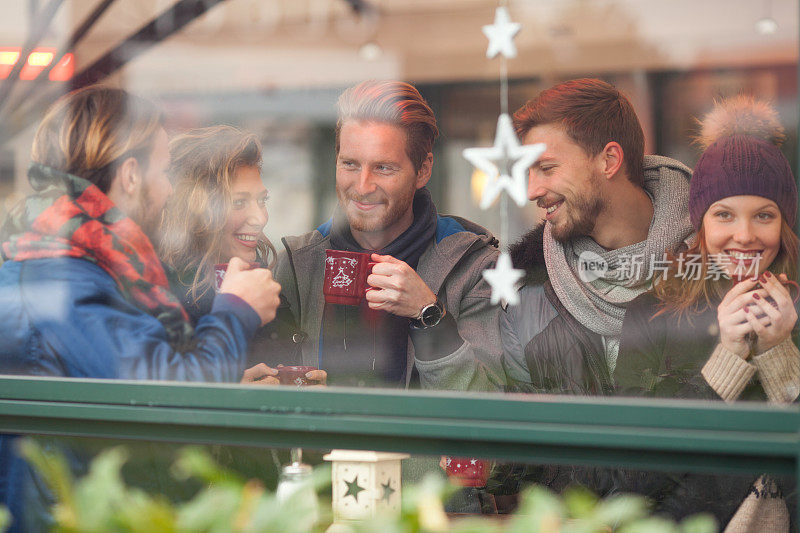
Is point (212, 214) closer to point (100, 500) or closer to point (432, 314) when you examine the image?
point (432, 314)

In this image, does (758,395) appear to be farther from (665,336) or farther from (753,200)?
(753,200)

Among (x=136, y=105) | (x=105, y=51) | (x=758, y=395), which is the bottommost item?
(x=758, y=395)

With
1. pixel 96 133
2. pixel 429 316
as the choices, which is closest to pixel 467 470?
pixel 429 316

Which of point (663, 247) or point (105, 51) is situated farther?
point (105, 51)

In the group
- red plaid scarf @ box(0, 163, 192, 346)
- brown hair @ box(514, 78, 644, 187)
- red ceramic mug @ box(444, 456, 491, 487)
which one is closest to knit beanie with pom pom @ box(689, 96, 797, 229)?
brown hair @ box(514, 78, 644, 187)

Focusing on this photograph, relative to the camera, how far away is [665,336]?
2.30 metres

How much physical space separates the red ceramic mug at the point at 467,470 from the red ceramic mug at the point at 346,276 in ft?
1.76

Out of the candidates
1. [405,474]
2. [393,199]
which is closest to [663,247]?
[393,199]

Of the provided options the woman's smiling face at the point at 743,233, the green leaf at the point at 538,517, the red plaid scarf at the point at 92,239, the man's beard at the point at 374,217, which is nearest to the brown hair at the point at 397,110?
the man's beard at the point at 374,217

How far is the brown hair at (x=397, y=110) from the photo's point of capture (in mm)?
2373

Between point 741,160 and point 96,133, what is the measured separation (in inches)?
73.3

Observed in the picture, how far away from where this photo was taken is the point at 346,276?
2443mm

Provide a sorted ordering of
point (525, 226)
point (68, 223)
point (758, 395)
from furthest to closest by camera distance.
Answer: point (68, 223)
point (525, 226)
point (758, 395)

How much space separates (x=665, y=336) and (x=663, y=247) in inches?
9.5
